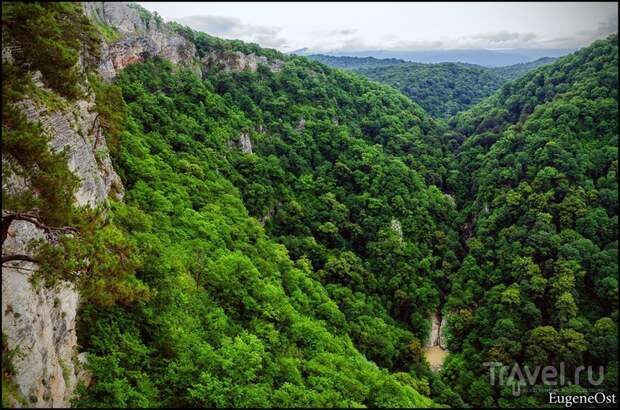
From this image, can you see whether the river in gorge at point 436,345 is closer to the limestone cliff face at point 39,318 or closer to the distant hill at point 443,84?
the limestone cliff face at point 39,318

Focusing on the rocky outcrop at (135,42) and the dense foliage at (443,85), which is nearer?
the rocky outcrop at (135,42)

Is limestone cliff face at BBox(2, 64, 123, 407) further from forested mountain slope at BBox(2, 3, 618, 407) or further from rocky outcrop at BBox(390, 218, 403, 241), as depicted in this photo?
rocky outcrop at BBox(390, 218, 403, 241)

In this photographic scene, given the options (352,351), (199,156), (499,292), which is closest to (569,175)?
(499,292)

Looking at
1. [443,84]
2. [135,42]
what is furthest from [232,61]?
[443,84]

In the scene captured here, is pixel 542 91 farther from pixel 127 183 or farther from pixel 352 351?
pixel 127 183

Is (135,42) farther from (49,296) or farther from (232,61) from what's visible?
(49,296)

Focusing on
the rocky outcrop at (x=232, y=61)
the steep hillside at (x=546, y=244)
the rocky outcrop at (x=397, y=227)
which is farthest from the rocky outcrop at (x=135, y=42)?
the steep hillside at (x=546, y=244)
